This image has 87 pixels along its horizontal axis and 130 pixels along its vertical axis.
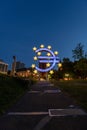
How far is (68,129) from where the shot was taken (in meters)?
8.96

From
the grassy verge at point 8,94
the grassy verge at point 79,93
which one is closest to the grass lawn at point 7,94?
the grassy verge at point 8,94

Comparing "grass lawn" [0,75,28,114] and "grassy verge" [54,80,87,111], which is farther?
"grassy verge" [54,80,87,111]

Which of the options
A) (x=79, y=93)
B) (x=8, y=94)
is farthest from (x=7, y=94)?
(x=79, y=93)

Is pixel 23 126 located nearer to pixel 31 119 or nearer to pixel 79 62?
pixel 31 119

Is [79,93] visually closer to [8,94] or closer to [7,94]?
[8,94]

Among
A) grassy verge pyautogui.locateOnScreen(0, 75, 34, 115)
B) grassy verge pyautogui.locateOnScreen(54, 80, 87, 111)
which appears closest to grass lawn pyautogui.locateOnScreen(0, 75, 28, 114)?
grassy verge pyautogui.locateOnScreen(0, 75, 34, 115)

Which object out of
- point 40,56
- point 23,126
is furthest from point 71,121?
point 40,56

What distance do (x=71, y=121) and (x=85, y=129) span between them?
4.96 feet

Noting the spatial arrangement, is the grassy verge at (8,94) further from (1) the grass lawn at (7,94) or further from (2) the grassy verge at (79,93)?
(2) the grassy verge at (79,93)

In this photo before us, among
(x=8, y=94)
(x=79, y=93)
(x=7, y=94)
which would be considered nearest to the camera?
(x=7, y=94)

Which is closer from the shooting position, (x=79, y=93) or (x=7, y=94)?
(x=7, y=94)

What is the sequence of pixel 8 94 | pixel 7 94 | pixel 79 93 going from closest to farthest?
pixel 7 94, pixel 8 94, pixel 79 93

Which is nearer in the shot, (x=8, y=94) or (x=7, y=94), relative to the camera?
(x=7, y=94)

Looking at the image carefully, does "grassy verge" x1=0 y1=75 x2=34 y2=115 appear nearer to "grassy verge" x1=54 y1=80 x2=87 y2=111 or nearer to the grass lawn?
the grass lawn
